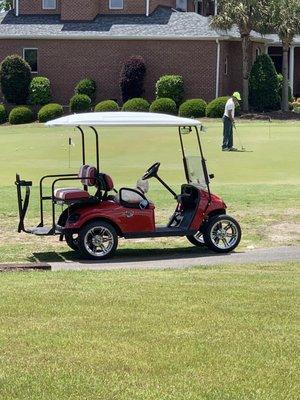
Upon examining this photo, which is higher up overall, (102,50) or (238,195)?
(102,50)

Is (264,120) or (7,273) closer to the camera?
(7,273)

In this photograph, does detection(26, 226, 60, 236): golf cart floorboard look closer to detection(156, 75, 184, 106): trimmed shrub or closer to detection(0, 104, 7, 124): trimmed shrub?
detection(156, 75, 184, 106): trimmed shrub

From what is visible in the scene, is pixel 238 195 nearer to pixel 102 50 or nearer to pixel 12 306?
pixel 12 306

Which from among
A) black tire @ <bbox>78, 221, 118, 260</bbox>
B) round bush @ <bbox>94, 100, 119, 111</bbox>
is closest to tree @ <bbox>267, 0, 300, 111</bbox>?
round bush @ <bbox>94, 100, 119, 111</bbox>

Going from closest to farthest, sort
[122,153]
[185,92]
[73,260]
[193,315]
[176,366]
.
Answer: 1. [176,366]
2. [193,315]
3. [73,260]
4. [122,153]
5. [185,92]

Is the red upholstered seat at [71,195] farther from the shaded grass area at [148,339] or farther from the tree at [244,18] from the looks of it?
the tree at [244,18]

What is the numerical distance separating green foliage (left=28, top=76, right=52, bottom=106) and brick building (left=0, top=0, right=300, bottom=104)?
147cm

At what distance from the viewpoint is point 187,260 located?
13516 millimetres

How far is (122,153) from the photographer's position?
29516mm

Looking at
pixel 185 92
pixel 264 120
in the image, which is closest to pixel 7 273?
pixel 264 120

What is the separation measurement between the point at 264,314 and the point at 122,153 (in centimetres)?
2184

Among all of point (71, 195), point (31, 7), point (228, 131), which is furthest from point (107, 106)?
point (71, 195)

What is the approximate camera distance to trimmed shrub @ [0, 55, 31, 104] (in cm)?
5253

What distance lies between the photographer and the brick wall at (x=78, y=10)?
56.1 meters
